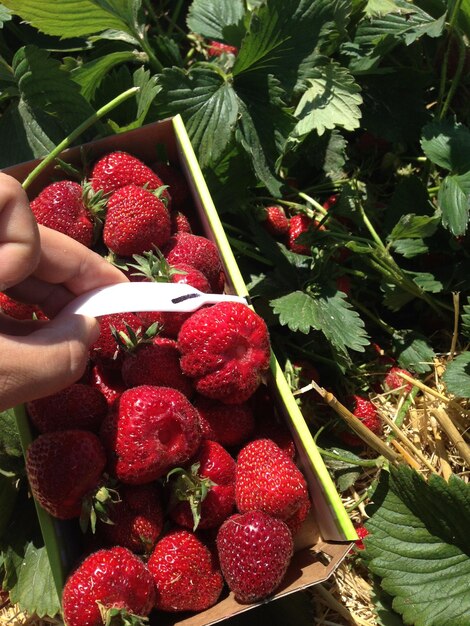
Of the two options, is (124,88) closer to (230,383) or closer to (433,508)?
(230,383)

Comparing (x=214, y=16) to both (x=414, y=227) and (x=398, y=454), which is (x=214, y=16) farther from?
(x=398, y=454)

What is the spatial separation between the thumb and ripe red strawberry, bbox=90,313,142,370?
0.21m

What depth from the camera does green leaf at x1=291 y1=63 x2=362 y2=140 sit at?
133cm

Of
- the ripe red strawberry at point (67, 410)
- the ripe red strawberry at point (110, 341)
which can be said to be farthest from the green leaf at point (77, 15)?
the ripe red strawberry at point (67, 410)

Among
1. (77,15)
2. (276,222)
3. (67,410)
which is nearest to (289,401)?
(67,410)

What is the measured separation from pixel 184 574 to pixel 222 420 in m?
0.24

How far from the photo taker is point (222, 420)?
1.04 m

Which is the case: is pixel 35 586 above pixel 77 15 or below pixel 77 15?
below

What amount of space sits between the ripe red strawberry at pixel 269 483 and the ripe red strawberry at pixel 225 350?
0.10 metres

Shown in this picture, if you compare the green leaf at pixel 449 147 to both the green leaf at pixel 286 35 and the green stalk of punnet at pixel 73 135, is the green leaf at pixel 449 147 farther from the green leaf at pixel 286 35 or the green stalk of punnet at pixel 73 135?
the green stalk of punnet at pixel 73 135

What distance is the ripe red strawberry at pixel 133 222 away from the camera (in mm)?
1067

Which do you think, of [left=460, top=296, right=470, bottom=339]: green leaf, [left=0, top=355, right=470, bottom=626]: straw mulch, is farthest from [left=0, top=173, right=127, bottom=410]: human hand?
[left=460, top=296, right=470, bottom=339]: green leaf

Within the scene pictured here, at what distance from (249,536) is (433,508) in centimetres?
38

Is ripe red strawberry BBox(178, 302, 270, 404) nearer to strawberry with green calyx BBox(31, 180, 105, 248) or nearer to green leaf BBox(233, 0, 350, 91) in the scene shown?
strawberry with green calyx BBox(31, 180, 105, 248)
